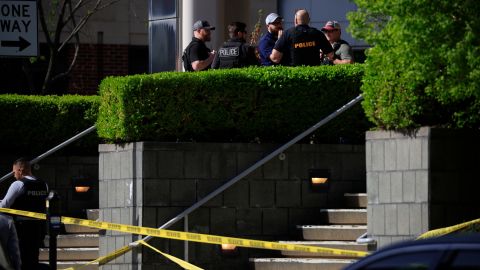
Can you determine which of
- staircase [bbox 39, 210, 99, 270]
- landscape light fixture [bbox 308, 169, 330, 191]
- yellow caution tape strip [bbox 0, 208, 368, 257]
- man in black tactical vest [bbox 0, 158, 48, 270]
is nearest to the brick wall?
staircase [bbox 39, 210, 99, 270]

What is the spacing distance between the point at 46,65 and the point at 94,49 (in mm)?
1107

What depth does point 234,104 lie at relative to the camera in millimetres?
15484

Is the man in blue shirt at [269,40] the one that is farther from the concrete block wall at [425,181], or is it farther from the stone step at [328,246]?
the concrete block wall at [425,181]

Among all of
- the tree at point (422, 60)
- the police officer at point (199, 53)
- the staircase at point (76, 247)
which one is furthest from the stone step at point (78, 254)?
the tree at point (422, 60)

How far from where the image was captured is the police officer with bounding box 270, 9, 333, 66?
16.5m

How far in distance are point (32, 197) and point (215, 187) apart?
7.28 feet

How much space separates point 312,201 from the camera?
15.6 m

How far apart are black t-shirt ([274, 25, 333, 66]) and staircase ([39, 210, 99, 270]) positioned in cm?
331

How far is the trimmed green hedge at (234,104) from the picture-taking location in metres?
15.2

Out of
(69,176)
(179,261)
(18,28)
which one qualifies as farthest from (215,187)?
(69,176)

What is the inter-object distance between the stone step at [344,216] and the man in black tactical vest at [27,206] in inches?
130

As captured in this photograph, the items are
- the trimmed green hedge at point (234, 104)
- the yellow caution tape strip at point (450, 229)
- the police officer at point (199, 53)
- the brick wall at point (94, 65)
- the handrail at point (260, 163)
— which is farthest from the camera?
the brick wall at point (94, 65)

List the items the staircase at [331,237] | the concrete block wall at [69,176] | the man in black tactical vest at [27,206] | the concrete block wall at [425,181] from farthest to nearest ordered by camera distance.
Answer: the concrete block wall at [69,176] → the man in black tactical vest at [27,206] → the staircase at [331,237] → the concrete block wall at [425,181]


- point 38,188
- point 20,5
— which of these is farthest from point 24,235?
point 20,5
